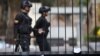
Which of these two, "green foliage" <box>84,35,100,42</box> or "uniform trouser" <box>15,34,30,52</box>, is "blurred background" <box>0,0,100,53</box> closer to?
"green foliage" <box>84,35,100,42</box>

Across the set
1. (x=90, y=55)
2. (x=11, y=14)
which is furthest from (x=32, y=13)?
(x=90, y=55)

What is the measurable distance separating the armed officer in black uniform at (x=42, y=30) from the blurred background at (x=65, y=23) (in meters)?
0.08

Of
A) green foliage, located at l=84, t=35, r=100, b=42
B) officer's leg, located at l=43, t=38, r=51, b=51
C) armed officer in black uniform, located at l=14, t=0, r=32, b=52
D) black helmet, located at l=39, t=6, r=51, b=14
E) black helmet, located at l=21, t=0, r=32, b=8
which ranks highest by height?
black helmet, located at l=21, t=0, r=32, b=8

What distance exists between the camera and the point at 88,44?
1560 cm

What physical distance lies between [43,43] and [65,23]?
0.58 m

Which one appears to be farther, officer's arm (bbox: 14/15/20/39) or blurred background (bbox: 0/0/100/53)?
blurred background (bbox: 0/0/100/53)

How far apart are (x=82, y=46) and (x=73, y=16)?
0.59m

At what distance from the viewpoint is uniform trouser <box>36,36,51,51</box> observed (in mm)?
15508

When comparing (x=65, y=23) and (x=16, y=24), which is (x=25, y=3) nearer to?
(x=16, y=24)

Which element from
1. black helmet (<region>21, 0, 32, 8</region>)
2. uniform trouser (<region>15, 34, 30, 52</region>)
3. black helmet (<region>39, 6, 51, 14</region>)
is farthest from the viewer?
black helmet (<region>39, 6, 51, 14</region>)

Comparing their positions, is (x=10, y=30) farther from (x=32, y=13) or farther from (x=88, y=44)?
(x=88, y=44)

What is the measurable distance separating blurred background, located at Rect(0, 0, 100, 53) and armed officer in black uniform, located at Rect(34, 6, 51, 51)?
80 millimetres

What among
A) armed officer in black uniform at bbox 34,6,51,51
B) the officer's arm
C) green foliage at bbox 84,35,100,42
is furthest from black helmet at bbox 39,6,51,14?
green foliage at bbox 84,35,100,42

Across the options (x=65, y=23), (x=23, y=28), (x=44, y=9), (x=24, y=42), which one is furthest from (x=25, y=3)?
(x=65, y=23)
